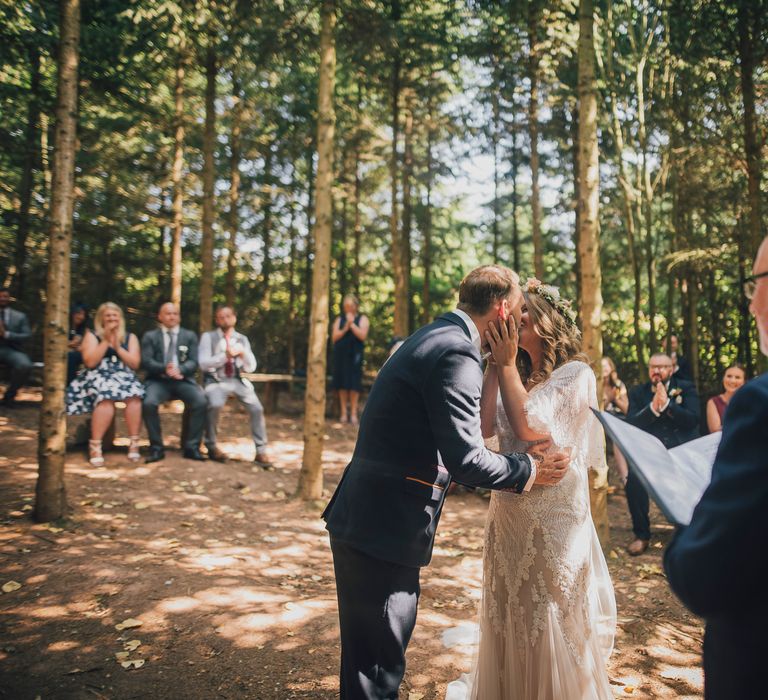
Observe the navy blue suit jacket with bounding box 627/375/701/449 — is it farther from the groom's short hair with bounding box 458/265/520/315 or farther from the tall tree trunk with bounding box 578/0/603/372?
the groom's short hair with bounding box 458/265/520/315

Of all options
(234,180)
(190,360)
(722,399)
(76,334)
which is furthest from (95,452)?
(722,399)

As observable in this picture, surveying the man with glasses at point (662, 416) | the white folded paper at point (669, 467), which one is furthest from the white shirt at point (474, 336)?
the man with glasses at point (662, 416)

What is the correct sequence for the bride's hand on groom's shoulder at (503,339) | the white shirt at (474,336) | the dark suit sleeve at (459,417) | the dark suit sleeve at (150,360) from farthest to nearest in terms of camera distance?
the dark suit sleeve at (150,360), the bride's hand on groom's shoulder at (503,339), the white shirt at (474,336), the dark suit sleeve at (459,417)

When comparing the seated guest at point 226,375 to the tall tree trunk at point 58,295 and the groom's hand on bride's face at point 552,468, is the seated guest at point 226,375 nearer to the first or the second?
the tall tree trunk at point 58,295

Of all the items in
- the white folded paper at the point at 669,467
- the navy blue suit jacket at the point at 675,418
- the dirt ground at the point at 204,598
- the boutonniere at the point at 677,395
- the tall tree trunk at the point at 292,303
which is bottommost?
the dirt ground at the point at 204,598

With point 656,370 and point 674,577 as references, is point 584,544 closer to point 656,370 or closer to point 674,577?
point 674,577

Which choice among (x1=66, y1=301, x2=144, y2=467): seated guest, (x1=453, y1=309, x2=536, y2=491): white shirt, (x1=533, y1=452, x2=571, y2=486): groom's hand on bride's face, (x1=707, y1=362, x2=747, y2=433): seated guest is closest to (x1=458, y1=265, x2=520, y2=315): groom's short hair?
(x1=453, y1=309, x2=536, y2=491): white shirt

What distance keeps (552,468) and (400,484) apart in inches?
35.3

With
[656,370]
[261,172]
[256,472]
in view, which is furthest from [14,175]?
[656,370]

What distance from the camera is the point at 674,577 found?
4.20 feet

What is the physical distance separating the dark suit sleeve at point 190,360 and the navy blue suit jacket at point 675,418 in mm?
6355

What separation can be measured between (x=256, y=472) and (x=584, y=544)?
6.25 metres

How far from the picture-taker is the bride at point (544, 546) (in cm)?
289

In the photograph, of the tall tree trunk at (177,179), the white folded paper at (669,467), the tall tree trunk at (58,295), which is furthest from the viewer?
the tall tree trunk at (177,179)
